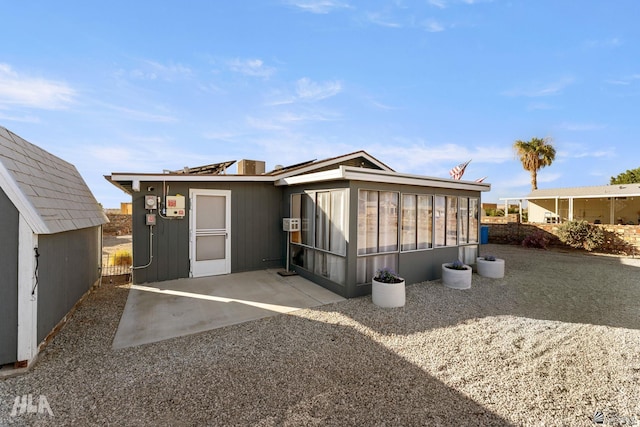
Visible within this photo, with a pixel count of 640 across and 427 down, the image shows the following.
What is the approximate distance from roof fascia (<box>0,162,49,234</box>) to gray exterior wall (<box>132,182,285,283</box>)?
11.0 ft

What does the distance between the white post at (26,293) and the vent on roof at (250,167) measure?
21.3ft

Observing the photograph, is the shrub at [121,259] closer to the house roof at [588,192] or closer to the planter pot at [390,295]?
the planter pot at [390,295]

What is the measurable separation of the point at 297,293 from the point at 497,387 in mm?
3754

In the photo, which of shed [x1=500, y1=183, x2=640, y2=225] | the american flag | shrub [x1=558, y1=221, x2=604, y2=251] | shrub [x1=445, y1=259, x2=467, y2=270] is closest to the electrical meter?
shrub [x1=445, y1=259, x2=467, y2=270]

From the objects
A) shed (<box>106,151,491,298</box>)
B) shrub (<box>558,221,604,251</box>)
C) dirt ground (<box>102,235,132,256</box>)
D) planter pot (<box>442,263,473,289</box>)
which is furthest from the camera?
shrub (<box>558,221,604,251</box>)

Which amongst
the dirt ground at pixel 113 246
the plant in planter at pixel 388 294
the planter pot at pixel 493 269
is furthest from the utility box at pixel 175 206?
the planter pot at pixel 493 269

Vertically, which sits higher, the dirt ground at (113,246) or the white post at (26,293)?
the white post at (26,293)

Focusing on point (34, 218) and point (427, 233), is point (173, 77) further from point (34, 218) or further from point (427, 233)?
point (427, 233)

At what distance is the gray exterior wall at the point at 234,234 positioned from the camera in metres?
6.50

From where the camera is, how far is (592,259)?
10.7 metres

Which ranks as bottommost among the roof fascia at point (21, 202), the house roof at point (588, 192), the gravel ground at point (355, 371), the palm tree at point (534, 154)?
the gravel ground at point (355, 371)

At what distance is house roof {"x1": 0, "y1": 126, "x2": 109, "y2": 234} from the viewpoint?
3.09 metres

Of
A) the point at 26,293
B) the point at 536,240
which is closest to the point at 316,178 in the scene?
the point at 26,293

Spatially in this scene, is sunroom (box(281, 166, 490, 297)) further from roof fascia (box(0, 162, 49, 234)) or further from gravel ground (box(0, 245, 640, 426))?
roof fascia (box(0, 162, 49, 234))
